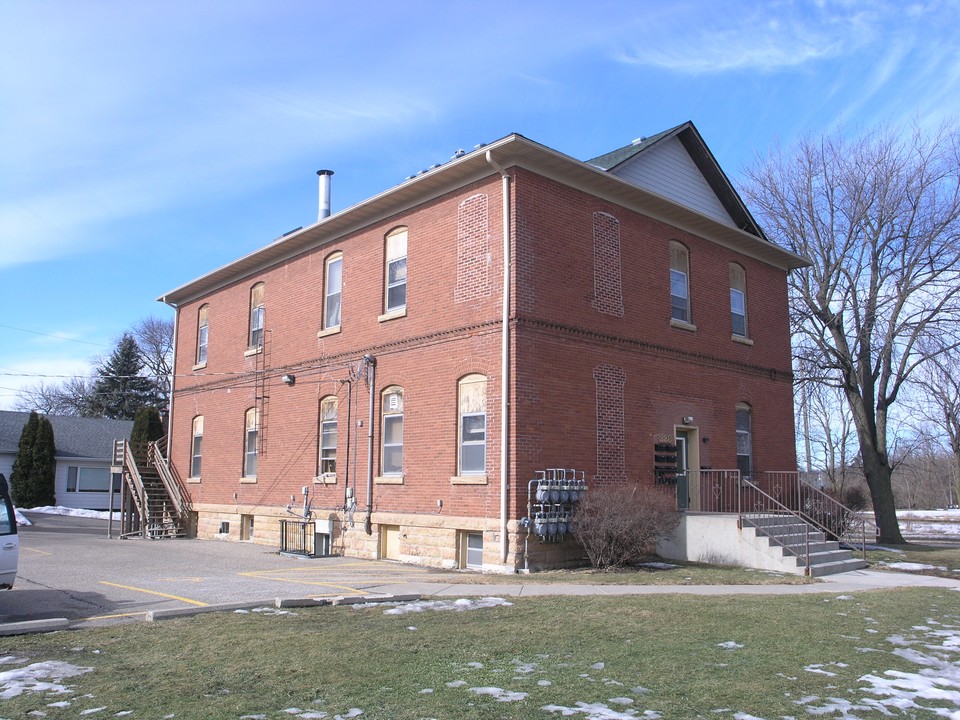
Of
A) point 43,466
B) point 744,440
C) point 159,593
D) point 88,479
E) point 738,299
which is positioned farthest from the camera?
point 88,479

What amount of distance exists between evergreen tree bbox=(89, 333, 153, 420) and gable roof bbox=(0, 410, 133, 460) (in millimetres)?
13424

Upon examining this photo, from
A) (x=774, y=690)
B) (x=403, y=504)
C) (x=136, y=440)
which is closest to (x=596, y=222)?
(x=403, y=504)

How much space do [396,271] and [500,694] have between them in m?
12.9

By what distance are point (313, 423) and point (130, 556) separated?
193 inches

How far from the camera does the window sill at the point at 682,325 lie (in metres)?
18.6

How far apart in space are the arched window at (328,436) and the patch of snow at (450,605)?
8.64m

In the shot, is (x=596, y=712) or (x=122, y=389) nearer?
(x=596, y=712)

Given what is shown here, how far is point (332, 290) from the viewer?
20.1 metres

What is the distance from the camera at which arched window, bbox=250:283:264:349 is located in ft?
74.2

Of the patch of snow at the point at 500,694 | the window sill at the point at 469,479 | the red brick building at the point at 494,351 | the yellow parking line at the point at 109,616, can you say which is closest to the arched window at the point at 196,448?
the red brick building at the point at 494,351

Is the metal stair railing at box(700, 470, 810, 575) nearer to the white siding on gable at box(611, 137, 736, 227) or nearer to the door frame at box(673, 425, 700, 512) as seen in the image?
the door frame at box(673, 425, 700, 512)

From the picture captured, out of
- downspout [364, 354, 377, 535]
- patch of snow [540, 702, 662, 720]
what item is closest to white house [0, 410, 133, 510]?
downspout [364, 354, 377, 535]

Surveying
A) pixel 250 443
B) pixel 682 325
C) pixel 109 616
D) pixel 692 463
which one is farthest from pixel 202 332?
pixel 109 616

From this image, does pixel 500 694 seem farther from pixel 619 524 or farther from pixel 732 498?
pixel 732 498
